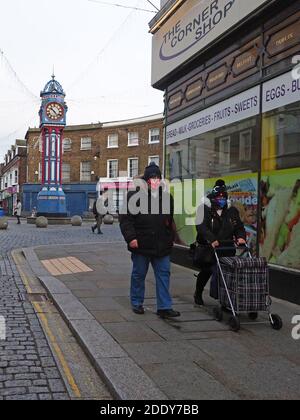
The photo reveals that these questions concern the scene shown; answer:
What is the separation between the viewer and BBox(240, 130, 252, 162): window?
820cm

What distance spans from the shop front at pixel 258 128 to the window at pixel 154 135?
31.8 metres

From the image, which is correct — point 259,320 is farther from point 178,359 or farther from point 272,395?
point 272,395

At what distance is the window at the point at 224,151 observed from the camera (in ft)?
29.6

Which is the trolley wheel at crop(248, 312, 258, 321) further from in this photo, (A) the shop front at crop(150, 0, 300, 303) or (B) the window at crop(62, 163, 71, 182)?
(B) the window at crop(62, 163, 71, 182)

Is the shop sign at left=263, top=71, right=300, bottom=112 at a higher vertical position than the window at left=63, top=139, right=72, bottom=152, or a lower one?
lower

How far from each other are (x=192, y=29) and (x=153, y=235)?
18.6ft

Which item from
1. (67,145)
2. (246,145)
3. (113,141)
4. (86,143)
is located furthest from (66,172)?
(246,145)

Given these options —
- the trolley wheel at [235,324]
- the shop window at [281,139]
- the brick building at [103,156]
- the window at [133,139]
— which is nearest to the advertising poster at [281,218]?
the shop window at [281,139]

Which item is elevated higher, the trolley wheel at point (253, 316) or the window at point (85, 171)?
the window at point (85, 171)

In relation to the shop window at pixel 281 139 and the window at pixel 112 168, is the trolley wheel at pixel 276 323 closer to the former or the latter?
the shop window at pixel 281 139

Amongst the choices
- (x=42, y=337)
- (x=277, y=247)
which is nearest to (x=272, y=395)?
(x=42, y=337)

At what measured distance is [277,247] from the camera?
7.29 metres

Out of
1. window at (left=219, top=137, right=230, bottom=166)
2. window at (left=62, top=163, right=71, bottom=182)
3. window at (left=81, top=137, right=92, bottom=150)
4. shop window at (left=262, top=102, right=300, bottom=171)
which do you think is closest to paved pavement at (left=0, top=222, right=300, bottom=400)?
shop window at (left=262, top=102, right=300, bottom=171)

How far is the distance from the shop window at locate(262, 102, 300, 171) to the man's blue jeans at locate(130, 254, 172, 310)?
2.39m
